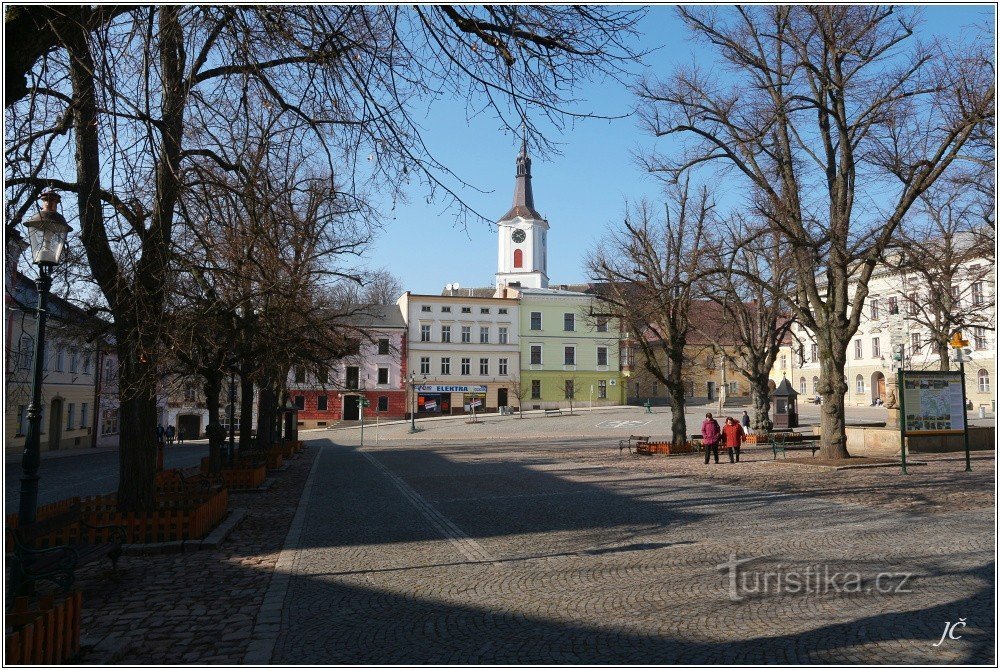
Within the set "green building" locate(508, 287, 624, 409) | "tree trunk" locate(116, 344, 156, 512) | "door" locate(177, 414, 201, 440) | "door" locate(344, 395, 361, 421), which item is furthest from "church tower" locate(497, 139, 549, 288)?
"tree trunk" locate(116, 344, 156, 512)

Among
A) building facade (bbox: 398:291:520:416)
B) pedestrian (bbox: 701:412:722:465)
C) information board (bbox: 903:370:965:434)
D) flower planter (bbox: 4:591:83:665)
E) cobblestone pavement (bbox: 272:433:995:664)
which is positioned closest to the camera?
flower planter (bbox: 4:591:83:665)

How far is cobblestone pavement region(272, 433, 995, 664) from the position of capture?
5.64 metres

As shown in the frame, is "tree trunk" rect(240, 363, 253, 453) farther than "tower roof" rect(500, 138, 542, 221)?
No

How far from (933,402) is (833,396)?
7.93 feet

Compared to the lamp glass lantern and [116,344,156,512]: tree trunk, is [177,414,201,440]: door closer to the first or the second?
[116,344,156,512]: tree trunk

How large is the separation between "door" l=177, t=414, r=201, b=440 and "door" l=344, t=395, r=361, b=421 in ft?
38.3

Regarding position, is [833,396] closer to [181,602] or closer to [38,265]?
[181,602]

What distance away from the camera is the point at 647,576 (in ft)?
25.6

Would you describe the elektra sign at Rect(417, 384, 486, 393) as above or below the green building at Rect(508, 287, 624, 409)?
below

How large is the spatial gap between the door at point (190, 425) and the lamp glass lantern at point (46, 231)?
53.9 metres

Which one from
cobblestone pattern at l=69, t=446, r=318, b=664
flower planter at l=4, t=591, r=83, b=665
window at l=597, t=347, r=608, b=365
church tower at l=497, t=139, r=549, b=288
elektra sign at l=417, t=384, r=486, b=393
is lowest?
cobblestone pattern at l=69, t=446, r=318, b=664

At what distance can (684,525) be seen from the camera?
36.3ft

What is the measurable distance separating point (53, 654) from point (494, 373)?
210 ft

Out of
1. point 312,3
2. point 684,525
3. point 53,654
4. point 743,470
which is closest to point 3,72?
point 312,3
